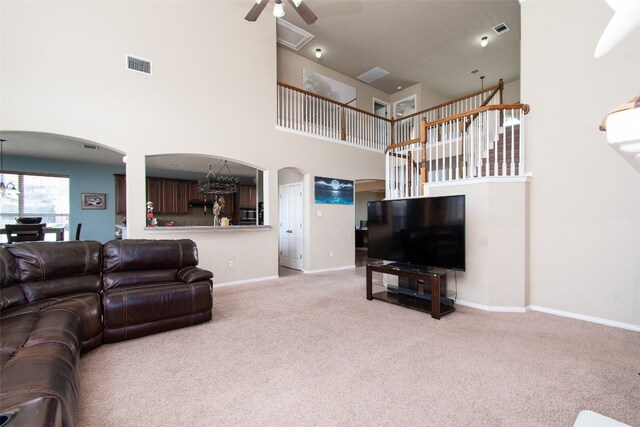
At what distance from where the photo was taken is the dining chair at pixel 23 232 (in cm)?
471

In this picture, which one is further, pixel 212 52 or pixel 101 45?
pixel 212 52

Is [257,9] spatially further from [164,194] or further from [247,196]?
[247,196]

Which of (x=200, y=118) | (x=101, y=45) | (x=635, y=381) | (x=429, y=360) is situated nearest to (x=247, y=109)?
(x=200, y=118)

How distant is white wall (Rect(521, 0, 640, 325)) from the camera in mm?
3131

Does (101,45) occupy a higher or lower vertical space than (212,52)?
lower

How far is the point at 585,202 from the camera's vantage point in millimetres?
3352

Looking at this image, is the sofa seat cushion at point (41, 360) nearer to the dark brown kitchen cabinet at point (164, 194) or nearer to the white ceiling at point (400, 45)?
the white ceiling at point (400, 45)

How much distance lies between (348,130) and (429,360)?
5.66 m

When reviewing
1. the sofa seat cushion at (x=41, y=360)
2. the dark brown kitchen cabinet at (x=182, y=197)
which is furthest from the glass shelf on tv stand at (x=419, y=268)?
the dark brown kitchen cabinet at (x=182, y=197)

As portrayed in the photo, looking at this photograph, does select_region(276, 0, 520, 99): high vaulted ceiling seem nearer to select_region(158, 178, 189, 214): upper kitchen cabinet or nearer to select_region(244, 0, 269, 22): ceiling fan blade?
select_region(244, 0, 269, 22): ceiling fan blade

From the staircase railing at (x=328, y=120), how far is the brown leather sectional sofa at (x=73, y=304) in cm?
367

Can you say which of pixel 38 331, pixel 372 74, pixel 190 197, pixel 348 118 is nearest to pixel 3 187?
pixel 190 197

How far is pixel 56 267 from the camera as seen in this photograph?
279 cm

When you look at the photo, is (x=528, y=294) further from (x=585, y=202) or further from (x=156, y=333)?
(x=156, y=333)
